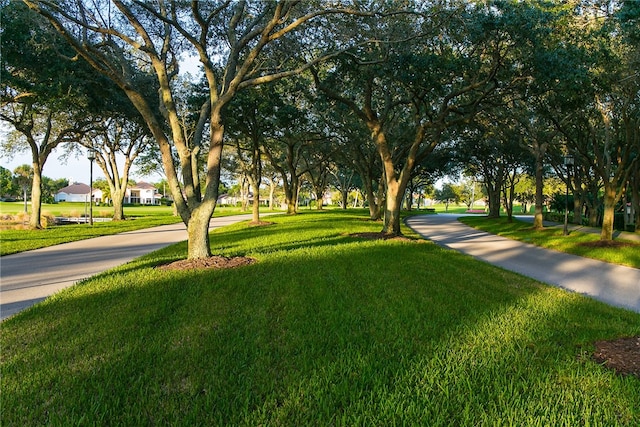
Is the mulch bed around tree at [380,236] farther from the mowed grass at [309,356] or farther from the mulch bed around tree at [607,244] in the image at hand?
the mowed grass at [309,356]

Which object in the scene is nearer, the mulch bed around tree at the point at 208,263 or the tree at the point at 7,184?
the mulch bed around tree at the point at 208,263

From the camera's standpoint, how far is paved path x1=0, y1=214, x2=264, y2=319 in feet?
21.2

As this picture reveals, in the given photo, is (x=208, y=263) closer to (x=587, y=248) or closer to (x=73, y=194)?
(x=587, y=248)

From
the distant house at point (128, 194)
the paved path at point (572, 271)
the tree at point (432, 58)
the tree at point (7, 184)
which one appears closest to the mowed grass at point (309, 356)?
the paved path at point (572, 271)

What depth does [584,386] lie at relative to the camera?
317 cm

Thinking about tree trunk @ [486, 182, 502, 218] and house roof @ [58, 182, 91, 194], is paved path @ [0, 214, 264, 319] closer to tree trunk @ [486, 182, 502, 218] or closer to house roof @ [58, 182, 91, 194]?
tree trunk @ [486, 182, 502, 218]

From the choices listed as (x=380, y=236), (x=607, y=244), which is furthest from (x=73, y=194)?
(x=607, y=244)

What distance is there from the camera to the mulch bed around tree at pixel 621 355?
361 cm

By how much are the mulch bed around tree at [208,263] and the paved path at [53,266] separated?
1.77 meters

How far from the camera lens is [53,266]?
9234mm

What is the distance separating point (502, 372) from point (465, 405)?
2.48ft

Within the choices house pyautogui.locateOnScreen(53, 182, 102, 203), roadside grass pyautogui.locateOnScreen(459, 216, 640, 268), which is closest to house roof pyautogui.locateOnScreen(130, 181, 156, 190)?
house pyautogui.locateOnScreen(53, 182, 102, 203)

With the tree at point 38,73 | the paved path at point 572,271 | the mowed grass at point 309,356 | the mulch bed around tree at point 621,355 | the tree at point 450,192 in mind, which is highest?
the tree at point 38,73

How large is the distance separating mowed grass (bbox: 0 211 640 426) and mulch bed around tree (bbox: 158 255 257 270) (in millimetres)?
1104
